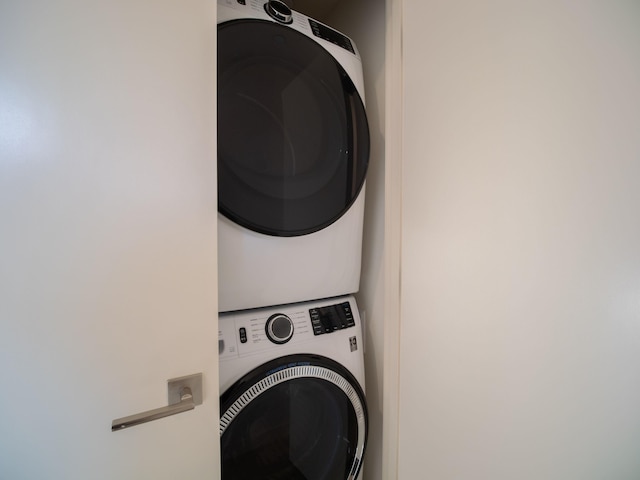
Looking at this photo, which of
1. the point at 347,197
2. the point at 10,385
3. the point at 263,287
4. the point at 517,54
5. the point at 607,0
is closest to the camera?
the point at 10,385

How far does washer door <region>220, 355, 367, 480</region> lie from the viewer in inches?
30.2

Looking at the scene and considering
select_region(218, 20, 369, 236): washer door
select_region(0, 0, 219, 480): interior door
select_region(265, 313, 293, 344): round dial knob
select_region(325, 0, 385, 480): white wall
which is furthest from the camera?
select_region(325, 0, 385, 480): white wall

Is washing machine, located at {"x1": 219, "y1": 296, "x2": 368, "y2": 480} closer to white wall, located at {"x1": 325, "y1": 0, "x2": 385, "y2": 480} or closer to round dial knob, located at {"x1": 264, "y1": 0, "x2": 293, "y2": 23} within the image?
white wall, located at {"x1": 325, "y1": 0, "x2": 385, "y2": 480}

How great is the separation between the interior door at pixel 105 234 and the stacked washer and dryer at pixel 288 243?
145 millimetres

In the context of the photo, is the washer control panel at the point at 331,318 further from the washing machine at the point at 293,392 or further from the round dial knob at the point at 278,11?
the round dial knob at the point at 278,11

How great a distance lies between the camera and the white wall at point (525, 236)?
0.56 m

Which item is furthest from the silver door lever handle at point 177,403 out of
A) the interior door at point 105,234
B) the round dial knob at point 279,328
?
the round dial knob at point 279,328

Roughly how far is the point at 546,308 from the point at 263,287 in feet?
2.54

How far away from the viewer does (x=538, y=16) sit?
63 centimetres

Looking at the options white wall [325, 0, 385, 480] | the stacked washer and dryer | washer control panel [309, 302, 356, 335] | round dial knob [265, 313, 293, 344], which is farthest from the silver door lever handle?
white wall [325, 0, 385, 480]

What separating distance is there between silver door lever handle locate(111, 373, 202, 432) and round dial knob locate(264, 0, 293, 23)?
3.51 feet

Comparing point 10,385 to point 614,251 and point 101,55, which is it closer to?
point 101,55

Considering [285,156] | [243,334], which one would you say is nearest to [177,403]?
[243,334]

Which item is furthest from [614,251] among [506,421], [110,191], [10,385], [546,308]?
[10,385]
